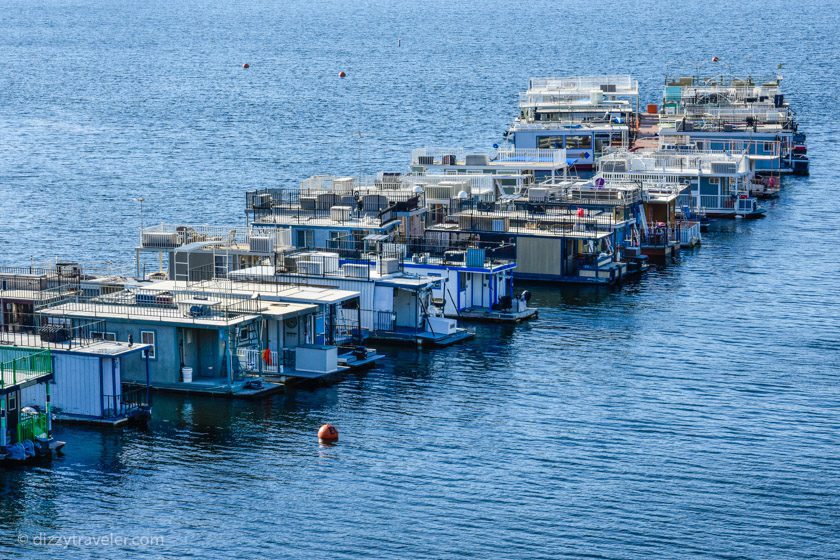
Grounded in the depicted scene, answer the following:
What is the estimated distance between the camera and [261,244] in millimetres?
85938

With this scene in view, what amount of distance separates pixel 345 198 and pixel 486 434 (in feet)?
111

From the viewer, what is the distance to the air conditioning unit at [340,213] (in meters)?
95.0

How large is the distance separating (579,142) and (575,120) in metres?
6.03

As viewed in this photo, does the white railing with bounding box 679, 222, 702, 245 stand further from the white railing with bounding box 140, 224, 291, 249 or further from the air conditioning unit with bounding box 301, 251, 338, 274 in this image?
the air conditioning unit with bounding box 301, 251, 338, 274

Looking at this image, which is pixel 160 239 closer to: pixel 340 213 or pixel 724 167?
pixel 340 213

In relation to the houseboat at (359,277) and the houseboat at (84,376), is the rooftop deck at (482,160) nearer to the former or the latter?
the houseboat at (359,277)

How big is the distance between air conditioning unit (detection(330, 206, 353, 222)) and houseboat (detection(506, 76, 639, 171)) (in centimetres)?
4087

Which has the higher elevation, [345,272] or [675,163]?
[675,163]

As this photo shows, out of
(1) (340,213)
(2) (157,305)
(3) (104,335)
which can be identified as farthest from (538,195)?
(3) (104,335)

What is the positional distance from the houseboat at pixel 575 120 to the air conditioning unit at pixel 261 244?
51.0 m

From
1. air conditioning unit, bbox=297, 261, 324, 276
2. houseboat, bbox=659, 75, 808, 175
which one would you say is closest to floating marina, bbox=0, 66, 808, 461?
air conditioning unit, bbox=297, 261, 324, 276

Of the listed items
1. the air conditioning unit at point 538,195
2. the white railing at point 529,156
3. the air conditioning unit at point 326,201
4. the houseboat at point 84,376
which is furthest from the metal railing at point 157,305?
the white railing at point 529,156

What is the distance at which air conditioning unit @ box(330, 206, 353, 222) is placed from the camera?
95.0m

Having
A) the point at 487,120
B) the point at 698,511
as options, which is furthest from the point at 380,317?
the point at 487,120
